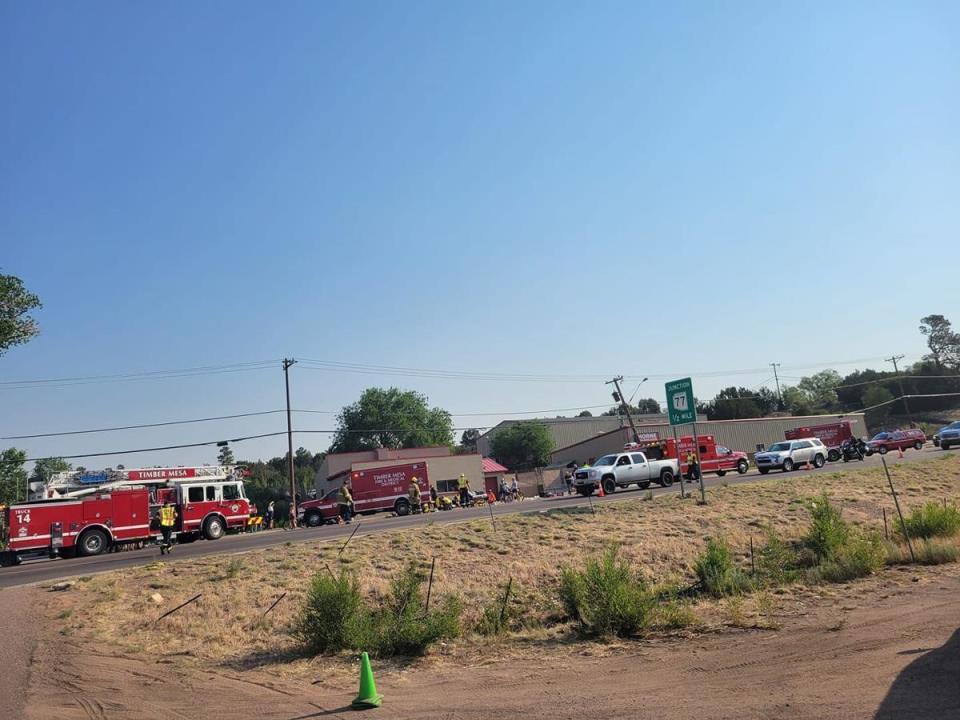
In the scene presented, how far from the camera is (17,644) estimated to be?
10.6 meters

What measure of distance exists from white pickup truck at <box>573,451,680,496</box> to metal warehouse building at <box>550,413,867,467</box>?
117ft

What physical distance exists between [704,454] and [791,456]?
511 centimetres

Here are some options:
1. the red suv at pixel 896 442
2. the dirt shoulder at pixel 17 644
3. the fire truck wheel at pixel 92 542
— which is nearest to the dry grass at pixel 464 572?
the dirt shoulder at pixel 17 644

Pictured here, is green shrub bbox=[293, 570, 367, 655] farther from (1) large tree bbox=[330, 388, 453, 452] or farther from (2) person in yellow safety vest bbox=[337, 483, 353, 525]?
(1) large tree bbox=[330, 388, 453, 452]

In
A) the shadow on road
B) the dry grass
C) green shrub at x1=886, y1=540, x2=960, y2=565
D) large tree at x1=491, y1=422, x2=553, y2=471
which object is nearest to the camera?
the shadow on road

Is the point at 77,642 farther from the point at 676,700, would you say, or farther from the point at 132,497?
the point at 132,497

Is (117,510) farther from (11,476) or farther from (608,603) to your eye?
(11,476)

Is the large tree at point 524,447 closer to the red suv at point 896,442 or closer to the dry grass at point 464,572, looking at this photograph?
the red suv at point 896,442

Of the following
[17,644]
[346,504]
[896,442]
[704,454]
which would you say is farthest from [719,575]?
[896,442]

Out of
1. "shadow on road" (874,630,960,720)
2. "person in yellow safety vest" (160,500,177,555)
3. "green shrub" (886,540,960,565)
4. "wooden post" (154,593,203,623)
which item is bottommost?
"green shrub" (886,540,960,565)

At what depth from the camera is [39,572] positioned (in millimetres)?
21000

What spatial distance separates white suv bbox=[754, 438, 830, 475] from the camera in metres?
41.7

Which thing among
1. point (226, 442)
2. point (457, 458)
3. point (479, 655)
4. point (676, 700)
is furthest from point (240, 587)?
point (457, 458)

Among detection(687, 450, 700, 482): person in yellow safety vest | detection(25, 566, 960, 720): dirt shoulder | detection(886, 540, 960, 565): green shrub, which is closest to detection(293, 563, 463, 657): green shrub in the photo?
detection(25, 566, 960, 720): dirt shoulder
